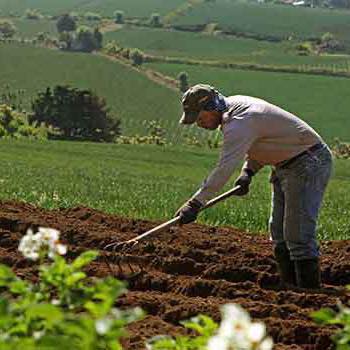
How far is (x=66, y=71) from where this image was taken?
83.4 metres

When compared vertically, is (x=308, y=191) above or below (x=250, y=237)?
above

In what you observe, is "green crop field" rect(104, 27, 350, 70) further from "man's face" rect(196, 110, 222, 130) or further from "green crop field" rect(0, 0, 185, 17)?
"man's face" rect(196, 110, 222, 130)

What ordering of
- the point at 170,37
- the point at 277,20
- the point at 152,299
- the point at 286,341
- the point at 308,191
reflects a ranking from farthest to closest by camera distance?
the point at 277,20
the point at 170,37
the point at 308,191
the point at 152,299
the point at 286,341

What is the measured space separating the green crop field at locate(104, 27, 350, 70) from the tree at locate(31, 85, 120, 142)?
3351cm

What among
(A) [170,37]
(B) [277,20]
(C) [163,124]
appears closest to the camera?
(C) [163,124]

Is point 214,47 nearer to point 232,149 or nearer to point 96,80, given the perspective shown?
point 96,80

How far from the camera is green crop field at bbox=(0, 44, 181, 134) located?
7294 centimetres

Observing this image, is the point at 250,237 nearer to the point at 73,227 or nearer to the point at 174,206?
the point at 73,227

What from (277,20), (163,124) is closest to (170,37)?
(277,20)

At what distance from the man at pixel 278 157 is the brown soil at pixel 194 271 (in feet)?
1.48

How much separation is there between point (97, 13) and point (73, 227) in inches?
4656

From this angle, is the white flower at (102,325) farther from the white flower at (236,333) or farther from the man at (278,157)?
the man at (278,157)

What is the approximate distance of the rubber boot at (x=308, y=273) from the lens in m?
7.12

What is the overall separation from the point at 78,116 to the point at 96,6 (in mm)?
75330
